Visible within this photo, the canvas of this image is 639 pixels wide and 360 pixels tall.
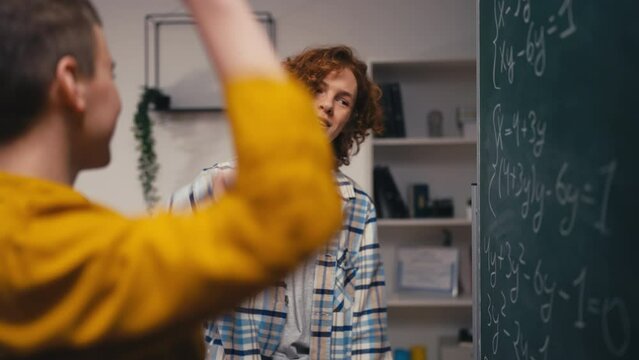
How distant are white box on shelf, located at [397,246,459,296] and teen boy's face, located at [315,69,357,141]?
6.47 feet

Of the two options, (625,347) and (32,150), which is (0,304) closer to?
(32,150)

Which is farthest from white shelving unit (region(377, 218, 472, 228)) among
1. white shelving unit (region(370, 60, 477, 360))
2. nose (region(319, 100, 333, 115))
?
nose (region(319, 100, 333, 115))

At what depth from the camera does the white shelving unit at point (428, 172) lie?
3689 millimetres

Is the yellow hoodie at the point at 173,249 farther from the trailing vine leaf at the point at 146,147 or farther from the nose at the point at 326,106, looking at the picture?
the trailing vine leaf at the point at 146,147

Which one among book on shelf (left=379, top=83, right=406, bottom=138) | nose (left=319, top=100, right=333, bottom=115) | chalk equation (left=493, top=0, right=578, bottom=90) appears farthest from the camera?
book on shelf (left=379, top=83, right=406, bottom=138)

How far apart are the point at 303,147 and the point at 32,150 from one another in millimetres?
266

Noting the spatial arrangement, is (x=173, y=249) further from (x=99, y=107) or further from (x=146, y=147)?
(x=146, y=147)

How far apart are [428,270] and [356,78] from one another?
202 centimetres

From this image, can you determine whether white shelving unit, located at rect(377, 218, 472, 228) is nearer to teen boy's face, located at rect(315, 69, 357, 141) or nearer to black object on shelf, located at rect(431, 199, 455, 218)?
black object on shelf, located at rect(431, 199, 455, 218)

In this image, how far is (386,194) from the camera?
350 cm

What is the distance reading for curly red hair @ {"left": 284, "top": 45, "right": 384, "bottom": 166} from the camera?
67.7 inches

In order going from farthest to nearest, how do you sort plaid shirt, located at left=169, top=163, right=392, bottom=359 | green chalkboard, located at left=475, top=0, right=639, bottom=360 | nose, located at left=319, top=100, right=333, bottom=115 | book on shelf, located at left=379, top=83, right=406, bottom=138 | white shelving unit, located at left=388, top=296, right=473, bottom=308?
book on shelf, located at left=379, top=83, right=406, bottom=138, white shelving unit, located at left=388, top=296, right=473, bottom=308, nose, located at left=319, top=100, right=333, bottom=115, plaid shirt, located at left=169, top=163, right=392, bottom=359, green chalkboard, located at left=475, top=0, right=639, bottom=360

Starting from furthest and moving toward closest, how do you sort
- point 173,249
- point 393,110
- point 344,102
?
point 393,110 → point 344,102 → point 173,249

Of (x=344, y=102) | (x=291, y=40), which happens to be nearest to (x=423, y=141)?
(x=291, y=40)
